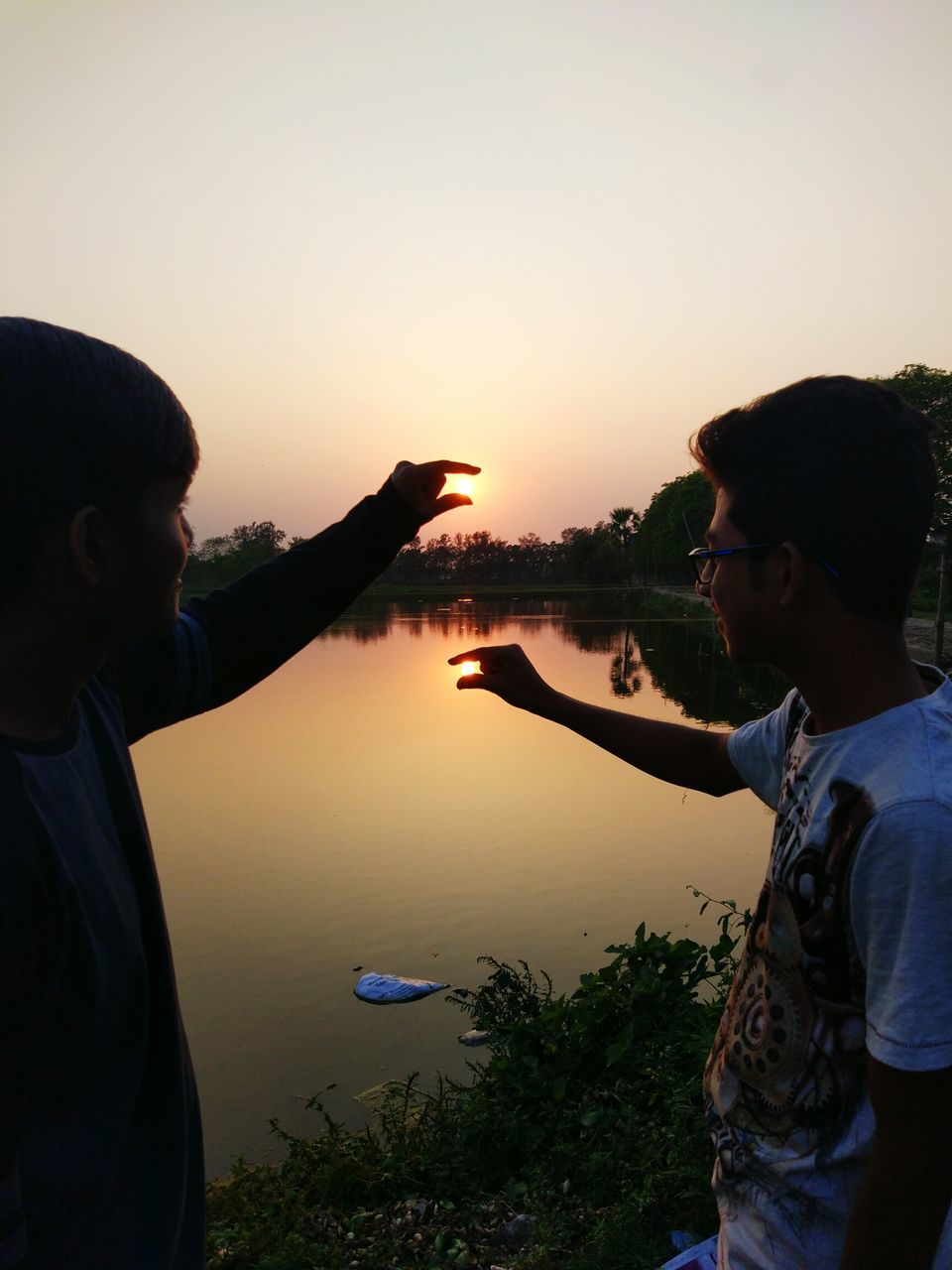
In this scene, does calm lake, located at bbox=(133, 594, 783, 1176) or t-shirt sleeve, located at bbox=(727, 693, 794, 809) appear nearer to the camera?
t-shirt sleeve, located at bbox=(727, 693, 794, 809)

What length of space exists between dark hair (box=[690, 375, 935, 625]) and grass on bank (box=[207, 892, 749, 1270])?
218 cm

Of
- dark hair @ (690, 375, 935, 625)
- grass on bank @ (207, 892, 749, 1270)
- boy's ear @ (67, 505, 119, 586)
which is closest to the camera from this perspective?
boy's ear @ (67, 505, 119, 586)

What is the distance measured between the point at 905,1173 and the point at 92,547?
1357mm

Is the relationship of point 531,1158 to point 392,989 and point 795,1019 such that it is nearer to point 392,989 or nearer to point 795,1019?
point 392,989

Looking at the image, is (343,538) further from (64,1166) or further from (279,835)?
(279,835)

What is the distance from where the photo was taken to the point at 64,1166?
3.93ft

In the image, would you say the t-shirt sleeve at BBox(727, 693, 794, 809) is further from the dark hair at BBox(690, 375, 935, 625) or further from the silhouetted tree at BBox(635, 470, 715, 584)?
the silhouetted tree at BBox(635, 470, 715, 584)

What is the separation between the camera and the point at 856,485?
142 centimetres

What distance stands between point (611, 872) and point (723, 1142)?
5.49 meters

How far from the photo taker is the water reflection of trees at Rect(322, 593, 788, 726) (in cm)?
1628

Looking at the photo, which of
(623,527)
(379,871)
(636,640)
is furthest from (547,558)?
(379,871)

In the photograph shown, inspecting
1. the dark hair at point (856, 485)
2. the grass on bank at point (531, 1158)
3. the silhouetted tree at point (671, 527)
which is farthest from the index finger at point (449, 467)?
the silhouetted tree at point (671, 527)

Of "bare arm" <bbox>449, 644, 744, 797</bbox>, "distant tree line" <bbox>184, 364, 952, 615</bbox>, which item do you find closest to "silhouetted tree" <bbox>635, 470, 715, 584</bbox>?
"distant tree line" <bbox>184, 364, 952, 615</bbox>

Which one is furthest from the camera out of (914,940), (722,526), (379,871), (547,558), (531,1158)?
(547,558)
